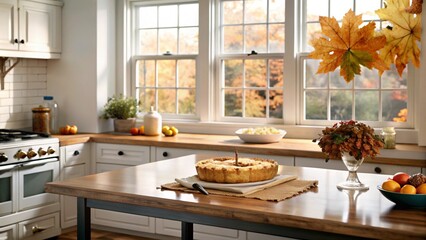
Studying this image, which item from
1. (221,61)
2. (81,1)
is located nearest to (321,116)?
(221,61)

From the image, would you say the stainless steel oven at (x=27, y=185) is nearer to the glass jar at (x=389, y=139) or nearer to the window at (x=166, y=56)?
the window at (x=166, y=56)

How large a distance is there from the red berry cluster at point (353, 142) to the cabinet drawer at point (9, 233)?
10.8ft

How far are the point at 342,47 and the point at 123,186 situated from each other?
133 centimetres

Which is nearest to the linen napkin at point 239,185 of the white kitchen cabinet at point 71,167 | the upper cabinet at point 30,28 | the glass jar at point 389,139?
the glass jar at point 389,139

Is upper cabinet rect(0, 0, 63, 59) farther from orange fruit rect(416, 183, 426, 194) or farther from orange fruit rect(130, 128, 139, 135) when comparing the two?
orange fruit rect(416, 183, 426, 194)

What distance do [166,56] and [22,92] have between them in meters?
1.57

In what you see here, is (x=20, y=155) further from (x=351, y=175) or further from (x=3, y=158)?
(x=351, y=175)

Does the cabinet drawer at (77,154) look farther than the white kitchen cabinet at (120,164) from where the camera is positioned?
Yes

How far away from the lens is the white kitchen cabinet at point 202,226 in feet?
16.7

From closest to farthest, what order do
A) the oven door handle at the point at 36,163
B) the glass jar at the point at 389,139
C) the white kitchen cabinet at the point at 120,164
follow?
the glass jar at the point at 389,139, the oven door handle at the point at 36,163, the white kitchen cabinet at the point at 120,164

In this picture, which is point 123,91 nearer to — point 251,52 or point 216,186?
point 251,52

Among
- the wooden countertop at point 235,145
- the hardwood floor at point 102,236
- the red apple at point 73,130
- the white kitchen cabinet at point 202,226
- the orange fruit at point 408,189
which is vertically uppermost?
the red apple at point 73,130

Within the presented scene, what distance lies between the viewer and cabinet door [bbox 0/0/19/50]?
5762 millimetres

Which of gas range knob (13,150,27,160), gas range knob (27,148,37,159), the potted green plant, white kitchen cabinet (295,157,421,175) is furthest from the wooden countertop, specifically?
gas range knob (13,150,27,160)
